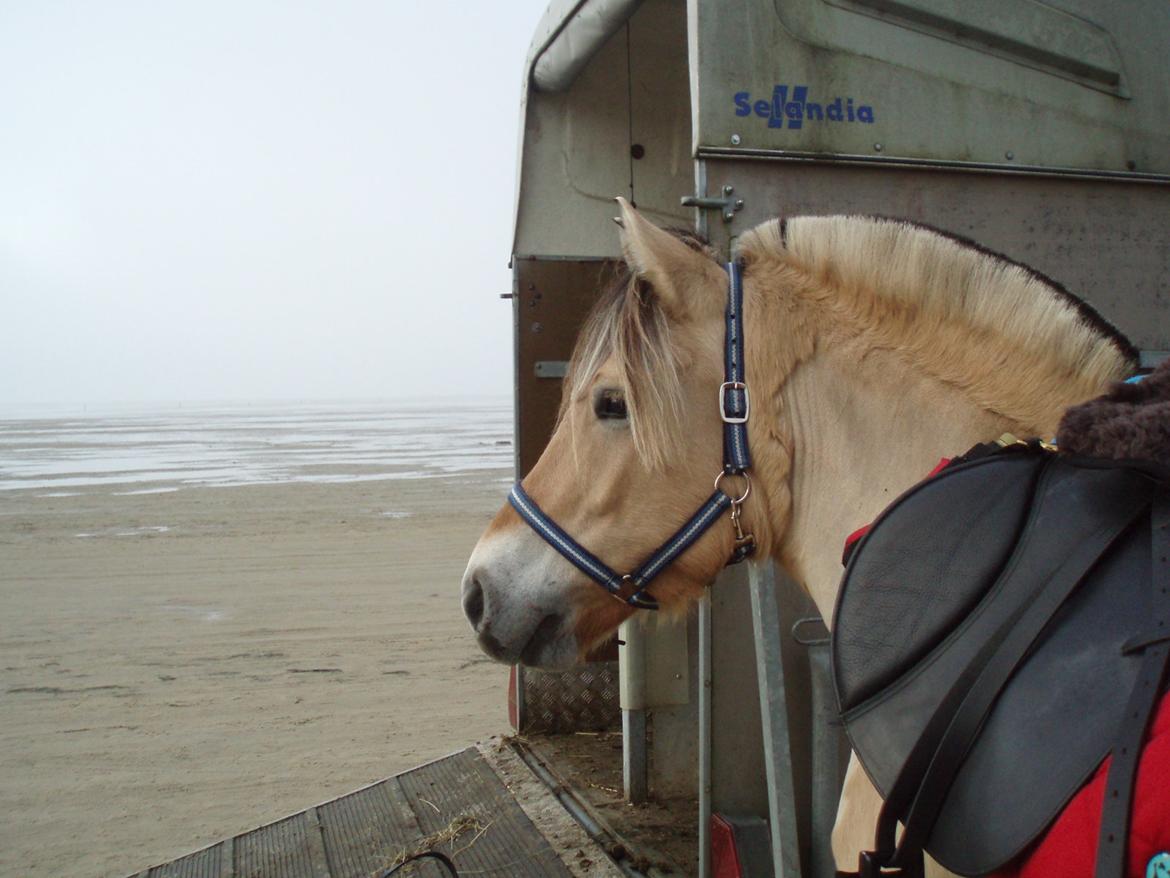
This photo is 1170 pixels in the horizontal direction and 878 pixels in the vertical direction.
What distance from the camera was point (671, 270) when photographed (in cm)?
161

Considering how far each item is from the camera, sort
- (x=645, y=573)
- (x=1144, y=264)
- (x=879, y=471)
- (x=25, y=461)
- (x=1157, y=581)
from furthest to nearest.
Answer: (x=25, y=461) → (x=1144, y=264) → (x=645, y=573) → (x=879, y=471) → (x=1157, y=581)

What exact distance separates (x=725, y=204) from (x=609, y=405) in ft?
2.86

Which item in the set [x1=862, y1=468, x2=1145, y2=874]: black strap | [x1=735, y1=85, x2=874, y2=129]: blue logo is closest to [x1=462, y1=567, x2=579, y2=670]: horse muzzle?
[x1=862, y1=468, x2=1145, y2=874]: black strap

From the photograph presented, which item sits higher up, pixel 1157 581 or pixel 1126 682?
pixel 1157 581

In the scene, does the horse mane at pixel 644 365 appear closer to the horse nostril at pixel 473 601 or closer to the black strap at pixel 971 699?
the horse nostril at pixel 473 601

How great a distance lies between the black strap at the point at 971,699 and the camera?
1.08m

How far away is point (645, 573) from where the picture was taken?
1653mm

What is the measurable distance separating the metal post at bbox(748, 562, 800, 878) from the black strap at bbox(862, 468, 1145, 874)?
1.00 m

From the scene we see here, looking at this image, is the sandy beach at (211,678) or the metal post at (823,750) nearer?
the metal post at (823,750)

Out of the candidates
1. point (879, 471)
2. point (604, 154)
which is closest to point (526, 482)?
point (879, 471)

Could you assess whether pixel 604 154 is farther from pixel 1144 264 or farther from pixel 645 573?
pixel 645 573

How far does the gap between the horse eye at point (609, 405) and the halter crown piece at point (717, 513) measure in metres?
0.19

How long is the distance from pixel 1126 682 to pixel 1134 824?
164mm

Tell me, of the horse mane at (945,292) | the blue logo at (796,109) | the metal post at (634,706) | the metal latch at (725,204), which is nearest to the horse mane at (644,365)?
the horse mane at (945,292)
